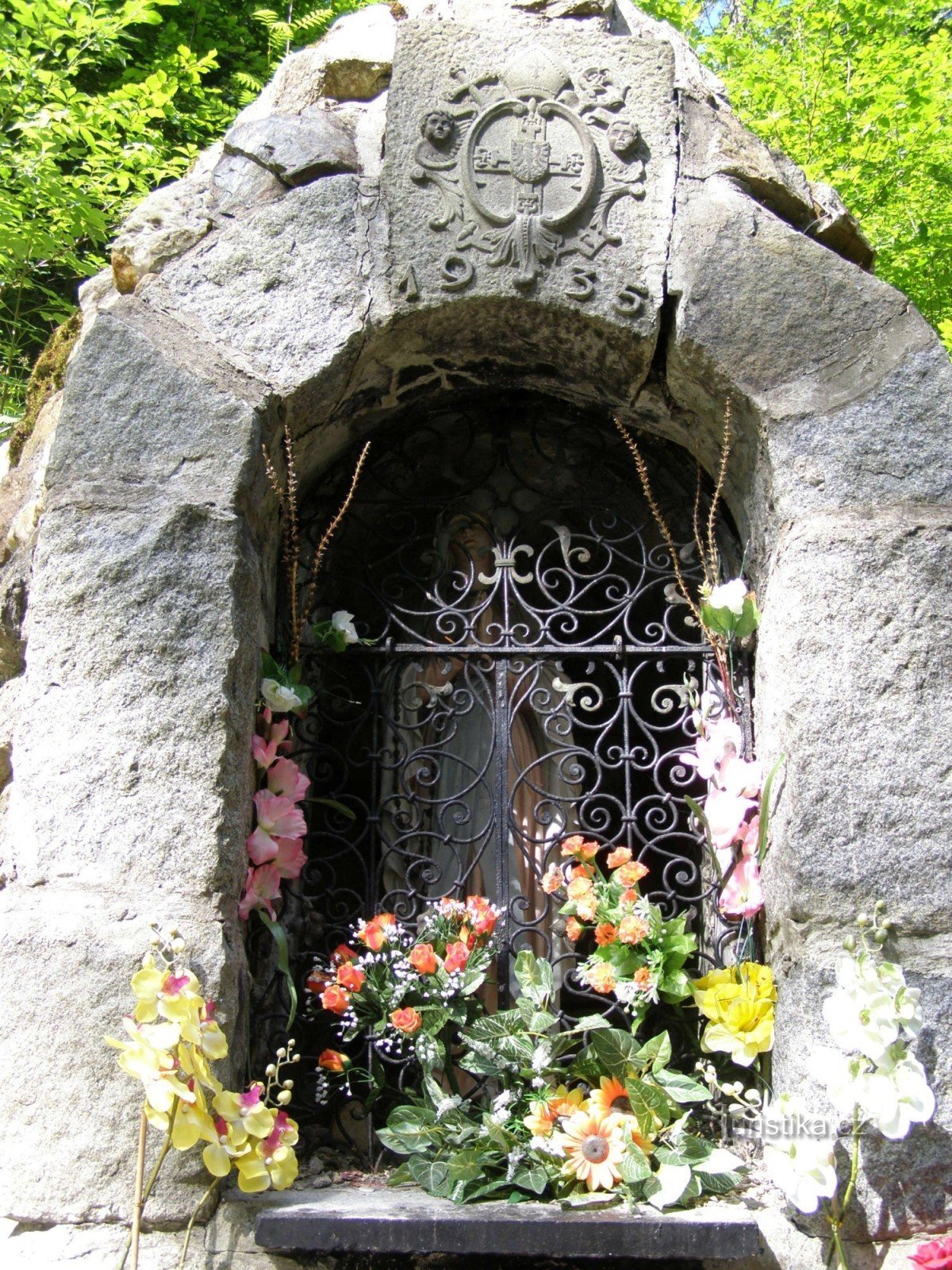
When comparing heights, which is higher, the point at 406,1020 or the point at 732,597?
Answer: the point at 732,597

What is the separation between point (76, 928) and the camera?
2076 mm

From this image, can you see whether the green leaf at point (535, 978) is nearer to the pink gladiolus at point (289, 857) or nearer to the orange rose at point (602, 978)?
the orange rose at point (602, 978)

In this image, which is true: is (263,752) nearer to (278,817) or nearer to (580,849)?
(278,817)

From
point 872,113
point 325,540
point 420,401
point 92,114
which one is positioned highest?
point 872,113

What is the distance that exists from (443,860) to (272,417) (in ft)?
3.32

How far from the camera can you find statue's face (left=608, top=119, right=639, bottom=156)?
8.59ft

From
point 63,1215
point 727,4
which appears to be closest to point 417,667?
point 63,1215

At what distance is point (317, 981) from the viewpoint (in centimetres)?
244

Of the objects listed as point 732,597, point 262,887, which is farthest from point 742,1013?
point 262,887

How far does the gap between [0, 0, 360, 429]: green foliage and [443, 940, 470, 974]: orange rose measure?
2.26 m

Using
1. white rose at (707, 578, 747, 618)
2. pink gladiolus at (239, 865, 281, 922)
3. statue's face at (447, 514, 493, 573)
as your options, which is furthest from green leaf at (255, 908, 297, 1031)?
white rose at (707, 578, 747, 618)

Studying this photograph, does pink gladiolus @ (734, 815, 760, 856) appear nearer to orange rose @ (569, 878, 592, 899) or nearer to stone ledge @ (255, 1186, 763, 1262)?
orange rose @ (569, 878, 592, 899)

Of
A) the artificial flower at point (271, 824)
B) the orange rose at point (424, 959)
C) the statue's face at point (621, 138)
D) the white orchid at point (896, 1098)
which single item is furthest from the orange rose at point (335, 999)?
the statue's face at point (621, 138)

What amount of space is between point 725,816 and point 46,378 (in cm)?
192
